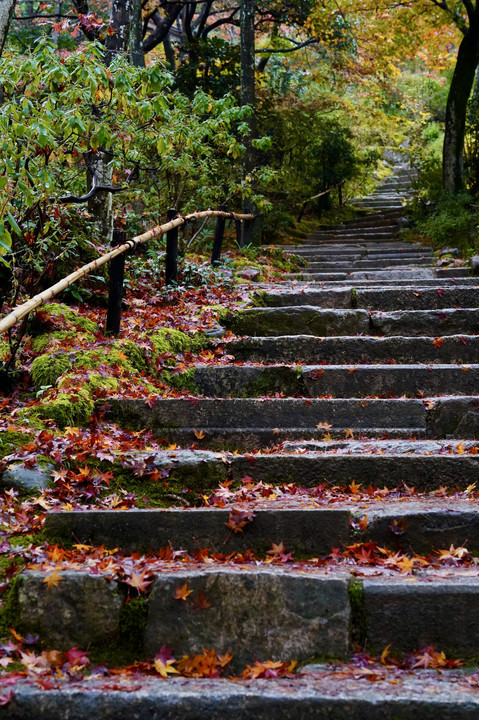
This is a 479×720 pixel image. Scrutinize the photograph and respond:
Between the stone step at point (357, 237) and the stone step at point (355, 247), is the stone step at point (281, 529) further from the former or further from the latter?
the stone step at point (357, 237)

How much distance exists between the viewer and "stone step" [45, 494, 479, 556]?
8.41ft

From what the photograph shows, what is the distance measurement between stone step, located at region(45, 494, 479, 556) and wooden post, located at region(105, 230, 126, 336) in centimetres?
229

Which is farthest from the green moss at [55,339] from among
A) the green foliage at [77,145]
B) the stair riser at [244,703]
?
the stair riser at [244,703]

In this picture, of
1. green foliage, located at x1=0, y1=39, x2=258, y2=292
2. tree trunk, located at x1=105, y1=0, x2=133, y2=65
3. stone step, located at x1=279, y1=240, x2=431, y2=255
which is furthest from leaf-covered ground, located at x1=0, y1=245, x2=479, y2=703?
stone step, located at x1=279, y1=240, x2=431, y2=255

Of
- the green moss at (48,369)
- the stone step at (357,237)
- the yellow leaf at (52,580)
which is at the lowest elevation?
the yellow leaf at (52,580)

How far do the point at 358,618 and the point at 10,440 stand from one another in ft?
6.51

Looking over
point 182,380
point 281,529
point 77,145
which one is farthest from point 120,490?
point 77,145

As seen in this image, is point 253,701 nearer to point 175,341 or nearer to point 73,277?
point 73,277

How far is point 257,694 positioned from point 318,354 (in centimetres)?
336

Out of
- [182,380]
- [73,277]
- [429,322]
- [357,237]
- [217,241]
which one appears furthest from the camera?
[357,237]

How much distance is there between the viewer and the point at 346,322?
5.38m

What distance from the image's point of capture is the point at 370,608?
2098 millimetres

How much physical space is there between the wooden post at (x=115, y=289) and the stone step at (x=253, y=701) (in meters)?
3.14

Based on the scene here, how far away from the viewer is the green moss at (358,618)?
6.88 ft
